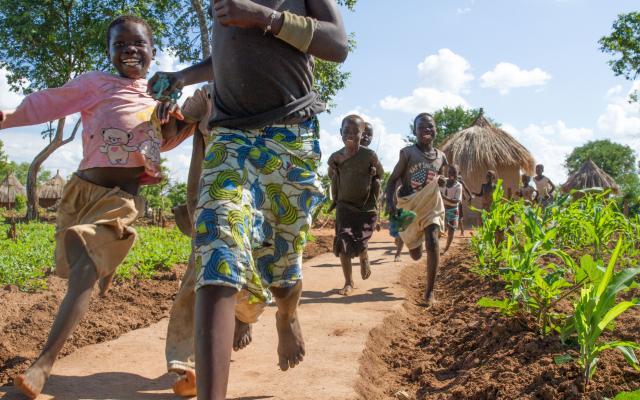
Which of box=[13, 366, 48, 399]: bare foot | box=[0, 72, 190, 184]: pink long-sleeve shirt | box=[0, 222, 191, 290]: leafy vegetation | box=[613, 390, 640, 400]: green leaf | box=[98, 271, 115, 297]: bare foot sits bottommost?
box=[13, 366, 48, 399]: bare foot

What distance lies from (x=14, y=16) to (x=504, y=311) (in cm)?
1439

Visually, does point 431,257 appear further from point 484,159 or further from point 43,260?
point 484,159

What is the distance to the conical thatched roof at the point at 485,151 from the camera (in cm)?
1928

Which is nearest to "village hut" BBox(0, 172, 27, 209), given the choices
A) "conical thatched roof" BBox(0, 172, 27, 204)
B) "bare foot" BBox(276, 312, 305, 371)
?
"conical thatched roof" BBox(0, 172, 27, 204)

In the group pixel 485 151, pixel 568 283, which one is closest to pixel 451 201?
pixel 568 283

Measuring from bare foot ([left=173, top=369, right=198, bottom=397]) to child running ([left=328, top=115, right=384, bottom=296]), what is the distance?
3200 millimetres

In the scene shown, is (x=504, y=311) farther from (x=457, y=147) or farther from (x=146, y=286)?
(x=457, y=147)

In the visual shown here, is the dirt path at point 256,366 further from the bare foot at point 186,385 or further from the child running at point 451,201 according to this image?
the child running at point 451,201

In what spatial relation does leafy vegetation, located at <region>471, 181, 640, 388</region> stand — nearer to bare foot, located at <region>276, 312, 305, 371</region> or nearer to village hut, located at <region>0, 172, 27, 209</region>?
bare foot, located at <region>276, 312, 305, 371</region>

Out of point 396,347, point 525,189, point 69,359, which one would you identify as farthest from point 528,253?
point 525,189

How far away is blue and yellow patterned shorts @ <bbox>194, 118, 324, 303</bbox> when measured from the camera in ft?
6.04

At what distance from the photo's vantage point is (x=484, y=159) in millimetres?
19297

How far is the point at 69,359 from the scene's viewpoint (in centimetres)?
316

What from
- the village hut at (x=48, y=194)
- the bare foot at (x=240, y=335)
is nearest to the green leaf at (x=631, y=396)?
the bare foot at (x=240, y=335)
